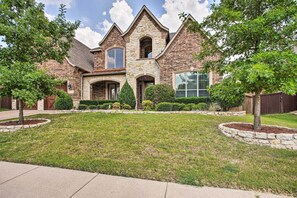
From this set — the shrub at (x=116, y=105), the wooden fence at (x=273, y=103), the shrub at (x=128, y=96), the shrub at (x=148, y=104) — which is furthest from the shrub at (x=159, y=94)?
the wooden fence at (x=273, y=103)

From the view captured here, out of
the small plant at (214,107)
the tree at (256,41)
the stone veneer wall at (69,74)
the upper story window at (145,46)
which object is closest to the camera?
the tree at (256,41)

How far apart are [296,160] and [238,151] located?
119cm

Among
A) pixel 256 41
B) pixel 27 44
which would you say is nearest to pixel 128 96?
pixel 27 44

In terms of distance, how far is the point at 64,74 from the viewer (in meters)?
14.5

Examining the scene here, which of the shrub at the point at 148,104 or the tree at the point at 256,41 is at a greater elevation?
the tree at the point at 256,41

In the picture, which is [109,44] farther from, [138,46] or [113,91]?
[113,91]

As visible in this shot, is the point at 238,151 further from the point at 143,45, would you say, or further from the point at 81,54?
the point at 81,54

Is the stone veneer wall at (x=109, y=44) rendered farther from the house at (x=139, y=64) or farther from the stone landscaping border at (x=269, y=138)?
the stone landscaping border at (x=269, y=138)

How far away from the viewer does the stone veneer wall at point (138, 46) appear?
45.2ft

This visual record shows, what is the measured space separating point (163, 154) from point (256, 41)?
192 inches

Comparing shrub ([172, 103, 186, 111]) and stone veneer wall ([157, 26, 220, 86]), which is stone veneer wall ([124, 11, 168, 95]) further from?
shrub ([172, 103, 186, 111])

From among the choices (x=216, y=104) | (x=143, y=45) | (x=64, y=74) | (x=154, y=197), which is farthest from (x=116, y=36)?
(x=154, y=197)

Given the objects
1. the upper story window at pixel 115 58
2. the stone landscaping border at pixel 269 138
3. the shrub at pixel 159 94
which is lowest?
the stone landscaping border at pixel 269 138

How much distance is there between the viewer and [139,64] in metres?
14.0
